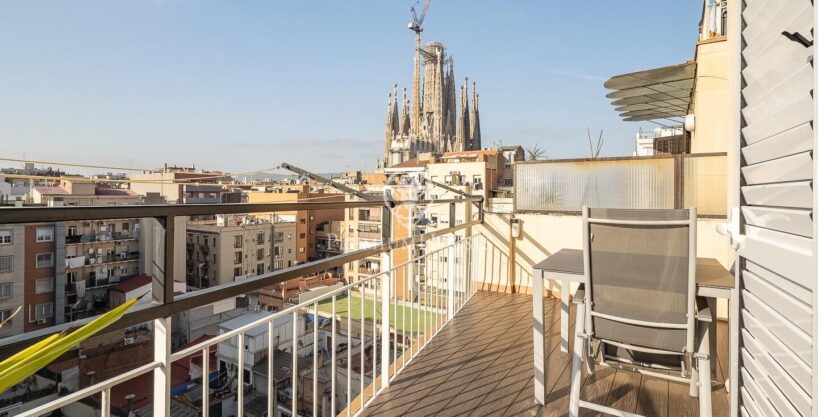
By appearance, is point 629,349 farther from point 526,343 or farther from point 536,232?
point 536,232

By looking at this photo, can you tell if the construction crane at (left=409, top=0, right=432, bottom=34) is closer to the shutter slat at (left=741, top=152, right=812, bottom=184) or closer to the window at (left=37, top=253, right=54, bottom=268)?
the window at (left=37, top=253, right=54, bottom=268)

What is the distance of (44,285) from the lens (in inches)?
201

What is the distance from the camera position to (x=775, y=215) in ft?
3.50

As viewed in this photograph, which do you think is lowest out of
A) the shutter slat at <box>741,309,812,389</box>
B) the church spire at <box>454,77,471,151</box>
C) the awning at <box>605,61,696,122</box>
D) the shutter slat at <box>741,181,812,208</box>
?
the shutter slat at <box>741,309,812,389</box>

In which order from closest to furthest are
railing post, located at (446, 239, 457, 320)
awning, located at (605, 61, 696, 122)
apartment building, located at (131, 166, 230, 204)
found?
apartment building, located at (131, 166, 230, 204), railing post, located at (446, 239, 457, 320), awning, located at (605, 61, 696, 122)

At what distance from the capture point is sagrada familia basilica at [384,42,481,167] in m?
59.6

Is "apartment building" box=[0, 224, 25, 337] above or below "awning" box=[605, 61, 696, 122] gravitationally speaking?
below

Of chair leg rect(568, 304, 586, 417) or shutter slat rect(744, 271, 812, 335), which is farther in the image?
chair leg rect(568, 304, 586, 417)

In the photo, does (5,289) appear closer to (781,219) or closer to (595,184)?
(595,184)

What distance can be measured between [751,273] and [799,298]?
30cm

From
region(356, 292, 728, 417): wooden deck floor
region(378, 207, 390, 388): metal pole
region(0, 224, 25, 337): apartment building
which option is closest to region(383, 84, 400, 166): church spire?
region(0, 224, 25, 337): apartment building

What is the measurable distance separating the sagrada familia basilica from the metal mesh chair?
5608cm

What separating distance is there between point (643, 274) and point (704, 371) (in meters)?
0.48

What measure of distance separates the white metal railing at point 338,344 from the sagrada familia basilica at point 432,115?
54421 millimetres
